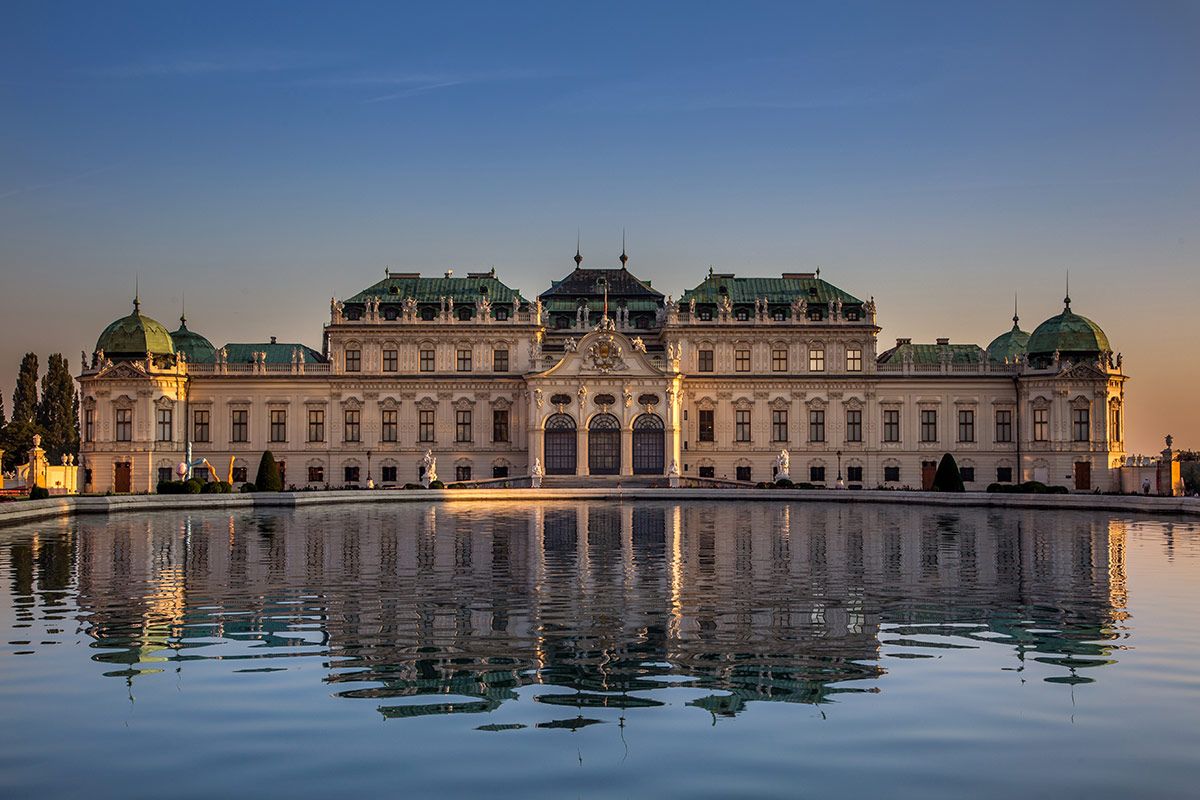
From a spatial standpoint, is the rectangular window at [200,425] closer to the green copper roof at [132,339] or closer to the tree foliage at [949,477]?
the green copper roof at [132,339]

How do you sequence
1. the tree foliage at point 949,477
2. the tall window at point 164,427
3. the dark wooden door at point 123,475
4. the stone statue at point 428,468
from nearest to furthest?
1. the tree foliage at point 949,477
2. the stone statue at point 428,468
3. the dark wooden door at point 123,475
4. the tall window at point 164,427

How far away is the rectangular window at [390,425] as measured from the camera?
9131 centimetres

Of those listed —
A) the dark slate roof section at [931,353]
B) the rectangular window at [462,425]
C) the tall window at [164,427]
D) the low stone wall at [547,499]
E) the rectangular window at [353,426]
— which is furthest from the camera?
the dark slate roof section at [931,353]

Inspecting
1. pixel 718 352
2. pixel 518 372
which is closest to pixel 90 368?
pixel 518 372

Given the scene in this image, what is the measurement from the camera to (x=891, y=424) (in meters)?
91.6

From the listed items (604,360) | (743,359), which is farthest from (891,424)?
(604,360)

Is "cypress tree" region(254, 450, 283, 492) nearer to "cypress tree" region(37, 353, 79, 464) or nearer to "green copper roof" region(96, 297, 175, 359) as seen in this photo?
"green copper roof" region(96, 297, 175, 359)

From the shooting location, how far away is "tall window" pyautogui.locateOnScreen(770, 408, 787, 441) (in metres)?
91.3

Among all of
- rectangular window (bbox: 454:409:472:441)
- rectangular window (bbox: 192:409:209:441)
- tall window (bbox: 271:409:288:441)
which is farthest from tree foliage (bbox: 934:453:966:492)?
rectangular window (bbox: 192:409:209:441)

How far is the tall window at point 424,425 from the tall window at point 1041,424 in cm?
4163

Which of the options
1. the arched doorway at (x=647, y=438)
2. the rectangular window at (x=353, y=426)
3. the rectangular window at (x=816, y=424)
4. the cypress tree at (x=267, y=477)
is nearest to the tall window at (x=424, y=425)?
the rectangular window at (x=353, y=426)

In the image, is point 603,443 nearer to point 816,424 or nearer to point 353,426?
point 816,424

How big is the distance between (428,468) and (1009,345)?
4825 cm

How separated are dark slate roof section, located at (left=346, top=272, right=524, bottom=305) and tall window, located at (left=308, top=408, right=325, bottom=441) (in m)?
8.06
